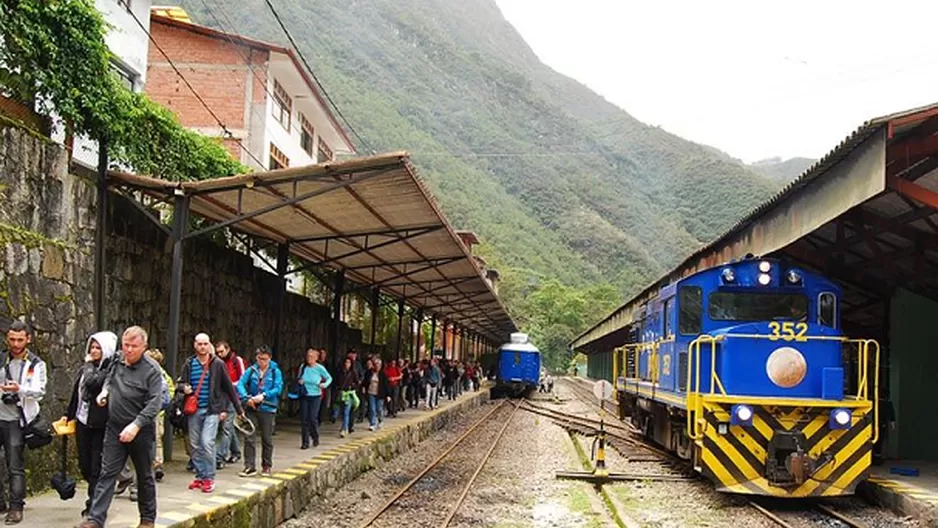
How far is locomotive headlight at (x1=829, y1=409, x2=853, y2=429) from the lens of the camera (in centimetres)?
1064

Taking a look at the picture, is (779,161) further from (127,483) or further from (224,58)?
(127,483)

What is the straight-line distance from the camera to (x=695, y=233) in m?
124

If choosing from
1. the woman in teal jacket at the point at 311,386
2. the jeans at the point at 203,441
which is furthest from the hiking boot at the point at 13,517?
the woman in teal jacket at the point at 311,386

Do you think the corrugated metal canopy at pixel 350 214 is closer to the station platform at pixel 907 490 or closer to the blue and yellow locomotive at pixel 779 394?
the blue and yellow locomotive at pixel 779 394

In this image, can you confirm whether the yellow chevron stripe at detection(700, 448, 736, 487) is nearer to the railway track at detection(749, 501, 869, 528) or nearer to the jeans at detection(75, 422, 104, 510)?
the railway track at detection(749, 501, 869, 528)

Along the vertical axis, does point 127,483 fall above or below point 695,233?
below

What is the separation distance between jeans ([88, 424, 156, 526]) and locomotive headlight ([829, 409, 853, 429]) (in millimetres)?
7768

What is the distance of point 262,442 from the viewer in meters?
10.7

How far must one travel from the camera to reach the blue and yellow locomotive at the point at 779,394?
10.7 metres

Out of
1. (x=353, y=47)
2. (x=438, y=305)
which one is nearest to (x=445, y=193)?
(x=353, y=47)

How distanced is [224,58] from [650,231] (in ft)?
345

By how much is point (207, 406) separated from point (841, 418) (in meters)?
7.21

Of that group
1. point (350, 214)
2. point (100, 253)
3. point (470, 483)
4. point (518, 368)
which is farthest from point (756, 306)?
point (518, 368)

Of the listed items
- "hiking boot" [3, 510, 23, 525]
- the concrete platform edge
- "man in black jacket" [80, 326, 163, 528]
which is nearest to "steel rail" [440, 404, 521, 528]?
the concrete platform edge
